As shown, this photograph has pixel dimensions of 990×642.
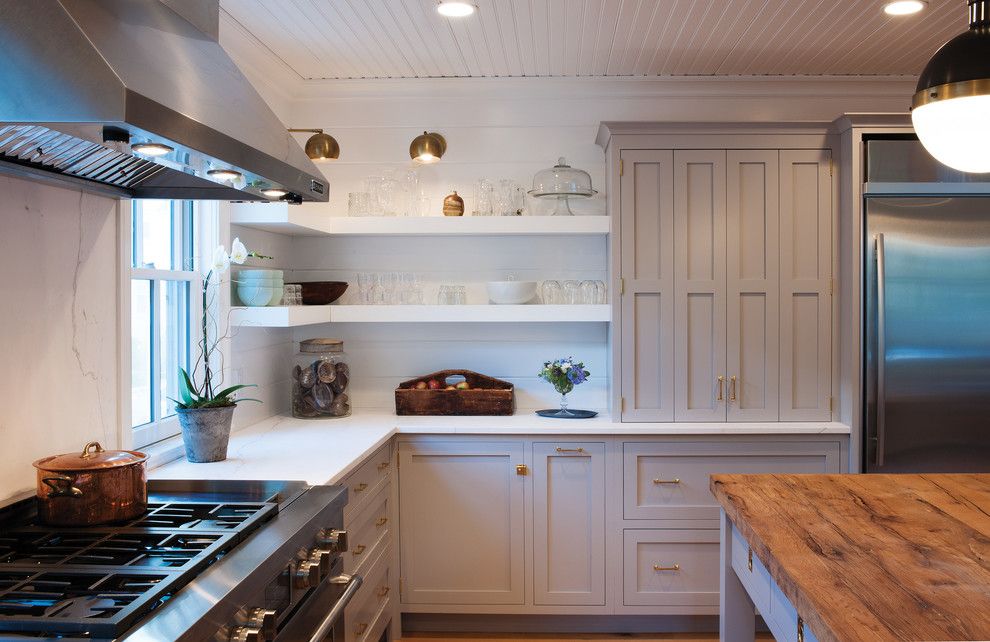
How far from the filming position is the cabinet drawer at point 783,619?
1549 millimetres

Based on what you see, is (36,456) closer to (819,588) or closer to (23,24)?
(23,24)

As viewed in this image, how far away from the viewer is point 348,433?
3188mm

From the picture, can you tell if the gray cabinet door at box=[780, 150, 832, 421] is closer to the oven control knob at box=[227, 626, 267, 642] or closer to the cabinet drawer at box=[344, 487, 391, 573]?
the cabinet drawer at box=[344, 487, 391, 573]

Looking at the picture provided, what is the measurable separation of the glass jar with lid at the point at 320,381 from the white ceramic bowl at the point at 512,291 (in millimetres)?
756

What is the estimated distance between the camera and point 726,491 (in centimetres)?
218

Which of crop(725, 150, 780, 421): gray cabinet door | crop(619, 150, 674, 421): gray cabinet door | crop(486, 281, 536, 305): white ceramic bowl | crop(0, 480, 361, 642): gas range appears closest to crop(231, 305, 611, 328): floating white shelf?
crop(486, 281, 536, 305): white ceramic bowl

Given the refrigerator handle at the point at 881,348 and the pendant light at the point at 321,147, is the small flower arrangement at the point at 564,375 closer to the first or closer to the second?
the refrigerator handle at the point at 881,348

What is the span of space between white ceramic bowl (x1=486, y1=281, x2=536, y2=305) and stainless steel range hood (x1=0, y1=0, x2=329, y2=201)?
1544 millimetres

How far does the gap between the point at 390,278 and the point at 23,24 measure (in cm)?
253

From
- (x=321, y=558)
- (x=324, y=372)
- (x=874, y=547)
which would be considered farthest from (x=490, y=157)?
(x=874, y=547)

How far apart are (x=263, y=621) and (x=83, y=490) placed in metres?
0.57

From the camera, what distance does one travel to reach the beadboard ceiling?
2.84 meters

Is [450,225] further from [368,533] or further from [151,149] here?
[151,149]

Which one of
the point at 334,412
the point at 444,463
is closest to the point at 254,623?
the point at 444,463
